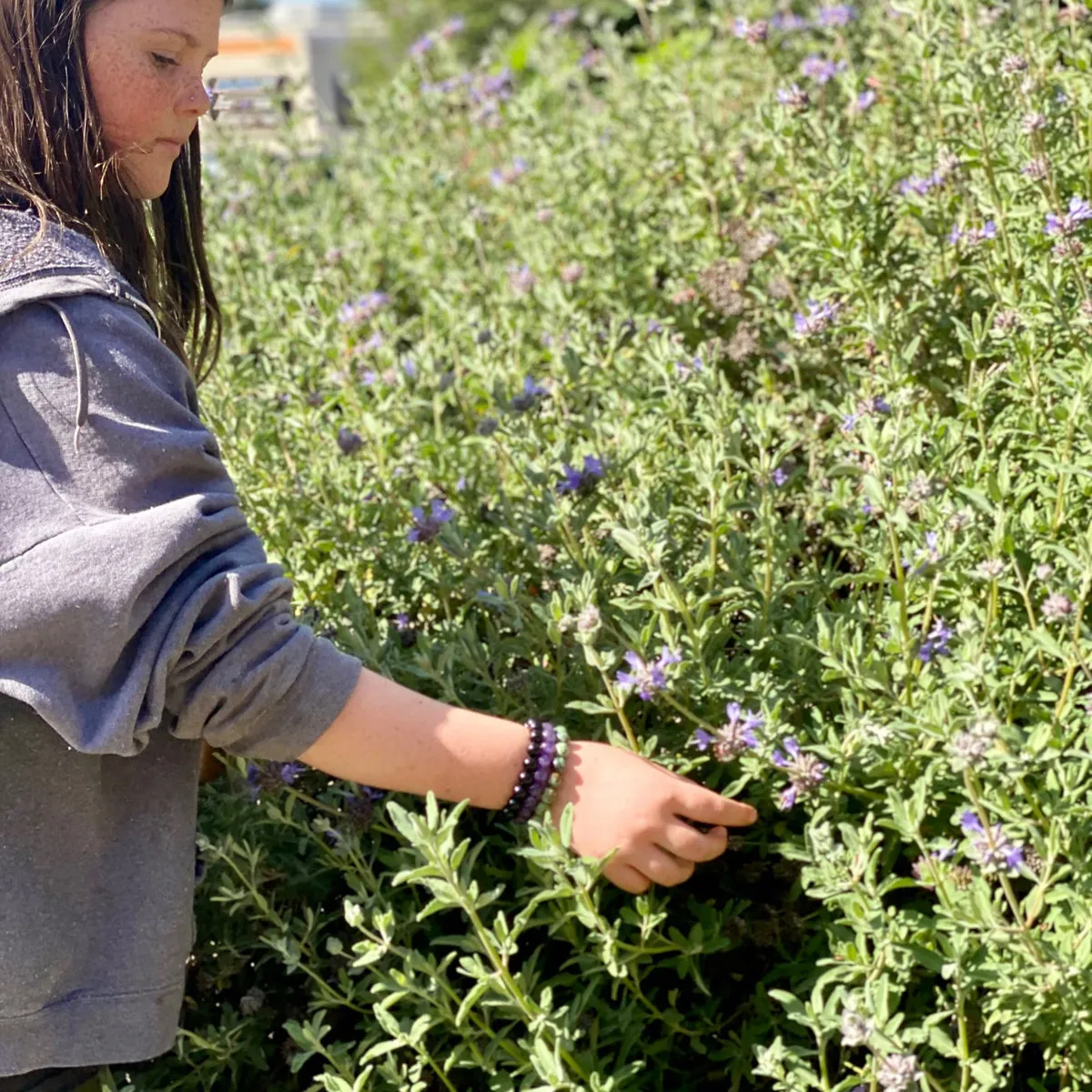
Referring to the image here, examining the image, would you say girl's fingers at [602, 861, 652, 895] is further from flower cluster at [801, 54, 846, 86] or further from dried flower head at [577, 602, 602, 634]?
flower cluster at [801, 54, 846, 86]

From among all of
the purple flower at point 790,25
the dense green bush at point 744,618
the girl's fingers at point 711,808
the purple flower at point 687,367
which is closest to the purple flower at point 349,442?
the dense green bush at point 744,618

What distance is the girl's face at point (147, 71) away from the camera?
163cm

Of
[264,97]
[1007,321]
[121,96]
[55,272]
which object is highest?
[121,96]

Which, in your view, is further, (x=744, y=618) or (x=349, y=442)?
(x=349, y=442)

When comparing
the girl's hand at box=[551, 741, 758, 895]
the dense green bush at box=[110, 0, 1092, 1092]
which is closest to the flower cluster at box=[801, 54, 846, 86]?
the dense green bush at box=[110, 0, 1092, 1092]

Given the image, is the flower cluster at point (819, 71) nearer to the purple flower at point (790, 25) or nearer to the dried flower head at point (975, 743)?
the purple flower at point (790, 25)

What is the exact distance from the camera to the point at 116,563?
1.46 m

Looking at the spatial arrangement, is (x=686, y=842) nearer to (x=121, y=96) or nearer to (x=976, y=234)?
(x=121, y=96)

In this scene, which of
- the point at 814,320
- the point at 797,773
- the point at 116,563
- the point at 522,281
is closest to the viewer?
the point at 116,563

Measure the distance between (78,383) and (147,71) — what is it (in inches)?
16.1

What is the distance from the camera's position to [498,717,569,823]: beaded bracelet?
1.70 metres

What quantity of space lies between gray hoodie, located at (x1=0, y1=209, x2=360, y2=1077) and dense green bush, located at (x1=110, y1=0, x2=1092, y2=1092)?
20 centimetres

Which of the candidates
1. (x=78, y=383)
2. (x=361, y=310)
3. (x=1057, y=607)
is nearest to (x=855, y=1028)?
(x=1057, y=607)

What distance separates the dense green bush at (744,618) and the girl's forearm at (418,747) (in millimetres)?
75
